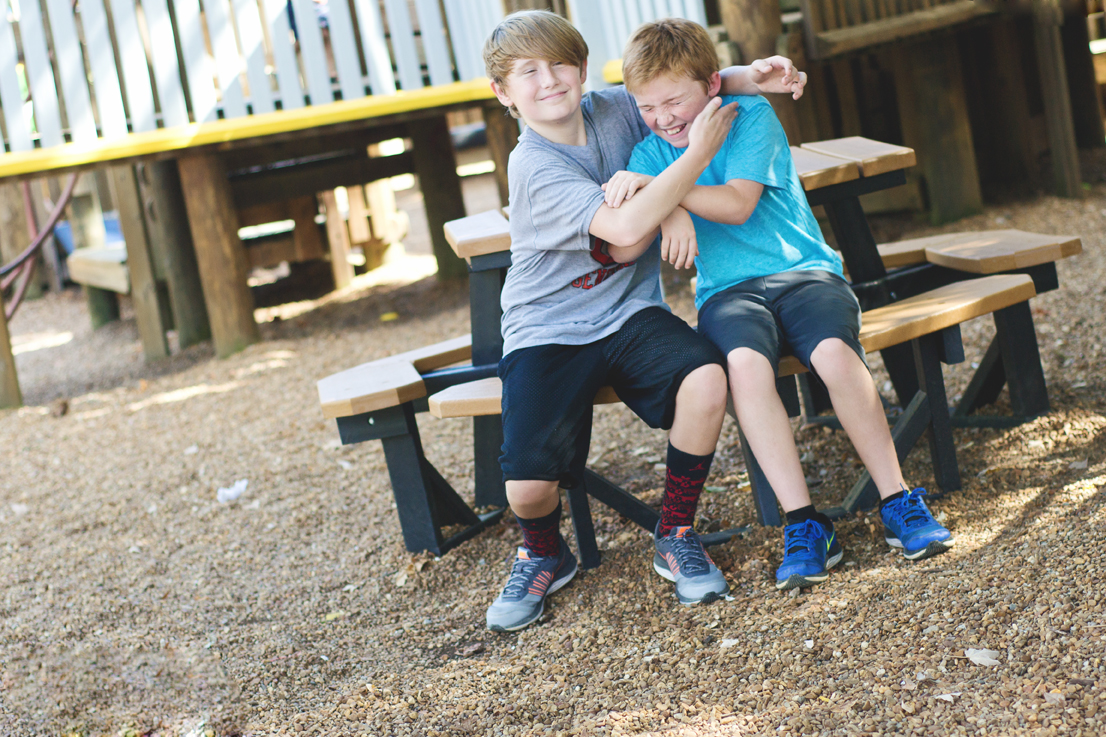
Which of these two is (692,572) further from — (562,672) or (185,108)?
(185,108)

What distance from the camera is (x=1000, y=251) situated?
3.35 metres

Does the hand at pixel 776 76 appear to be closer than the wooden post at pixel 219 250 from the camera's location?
Yes

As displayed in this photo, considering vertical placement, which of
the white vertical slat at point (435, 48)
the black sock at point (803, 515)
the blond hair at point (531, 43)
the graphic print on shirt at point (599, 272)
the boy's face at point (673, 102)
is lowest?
A: the black sock at point (803, 515)

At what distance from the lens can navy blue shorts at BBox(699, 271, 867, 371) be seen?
2527mm

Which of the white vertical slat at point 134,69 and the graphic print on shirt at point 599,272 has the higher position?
the white vertical slat at point 134,69

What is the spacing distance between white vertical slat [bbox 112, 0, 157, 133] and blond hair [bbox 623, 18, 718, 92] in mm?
4356

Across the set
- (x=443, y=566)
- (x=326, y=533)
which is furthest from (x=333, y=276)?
(x=443, y=566)

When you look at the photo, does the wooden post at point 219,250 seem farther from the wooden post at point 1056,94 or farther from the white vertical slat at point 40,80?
the wooden post at point 1056,94

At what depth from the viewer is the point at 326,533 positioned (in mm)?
3693

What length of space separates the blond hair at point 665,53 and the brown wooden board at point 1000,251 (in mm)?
A: 1260

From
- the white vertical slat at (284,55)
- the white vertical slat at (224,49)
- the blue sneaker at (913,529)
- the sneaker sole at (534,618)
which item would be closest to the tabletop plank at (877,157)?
the blue sneaker at (913,529)

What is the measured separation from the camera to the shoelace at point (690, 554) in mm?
2596

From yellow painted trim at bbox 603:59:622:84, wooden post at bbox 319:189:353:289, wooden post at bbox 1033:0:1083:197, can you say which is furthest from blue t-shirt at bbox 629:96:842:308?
wooden post at bbox 319:189:353:289

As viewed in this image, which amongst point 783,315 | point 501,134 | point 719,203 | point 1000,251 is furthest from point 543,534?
point 501,134
